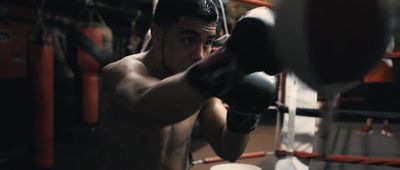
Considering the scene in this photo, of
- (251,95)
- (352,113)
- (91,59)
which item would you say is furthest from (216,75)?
(91,59)

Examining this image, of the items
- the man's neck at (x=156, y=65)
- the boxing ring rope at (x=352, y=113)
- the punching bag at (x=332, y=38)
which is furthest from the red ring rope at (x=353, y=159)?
the punching bag at (x=332, y=38)

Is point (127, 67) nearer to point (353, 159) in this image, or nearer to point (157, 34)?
point (157, 34)

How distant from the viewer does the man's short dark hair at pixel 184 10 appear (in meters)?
0.88

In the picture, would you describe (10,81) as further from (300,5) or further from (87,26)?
(300,5)

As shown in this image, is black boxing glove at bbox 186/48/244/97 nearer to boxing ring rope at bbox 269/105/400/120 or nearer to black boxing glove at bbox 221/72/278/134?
black boxing glove at bbox 221/72/278/134

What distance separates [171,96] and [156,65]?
410 millimetres

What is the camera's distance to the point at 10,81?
2.82 m

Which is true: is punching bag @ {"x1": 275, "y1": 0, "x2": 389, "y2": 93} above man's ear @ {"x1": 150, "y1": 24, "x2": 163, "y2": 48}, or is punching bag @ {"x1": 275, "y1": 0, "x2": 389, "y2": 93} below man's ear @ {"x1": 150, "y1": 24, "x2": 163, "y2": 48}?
above

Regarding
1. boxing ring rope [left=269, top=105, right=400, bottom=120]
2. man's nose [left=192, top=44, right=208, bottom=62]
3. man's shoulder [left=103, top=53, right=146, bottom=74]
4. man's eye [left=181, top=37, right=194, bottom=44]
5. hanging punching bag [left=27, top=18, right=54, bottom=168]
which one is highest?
man's eye [left=181, top=37, right=194, bottom=44]

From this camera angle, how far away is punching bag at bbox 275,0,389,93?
487mm

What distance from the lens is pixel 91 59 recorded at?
3105mm

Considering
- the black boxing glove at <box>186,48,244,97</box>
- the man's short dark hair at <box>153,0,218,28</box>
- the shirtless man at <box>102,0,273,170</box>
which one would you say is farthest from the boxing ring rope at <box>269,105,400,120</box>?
the black boxing glove at <box>186,48,244,97</box>

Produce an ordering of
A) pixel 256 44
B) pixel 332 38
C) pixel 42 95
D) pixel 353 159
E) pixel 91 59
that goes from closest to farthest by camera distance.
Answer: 1. pixel 332 38
2. pixel 256 44
3. pixel 353 159
4. pixel 42 95
5. pixel 91 59

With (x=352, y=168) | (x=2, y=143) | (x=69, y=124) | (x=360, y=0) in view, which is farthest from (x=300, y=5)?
(x=69, y=124)
